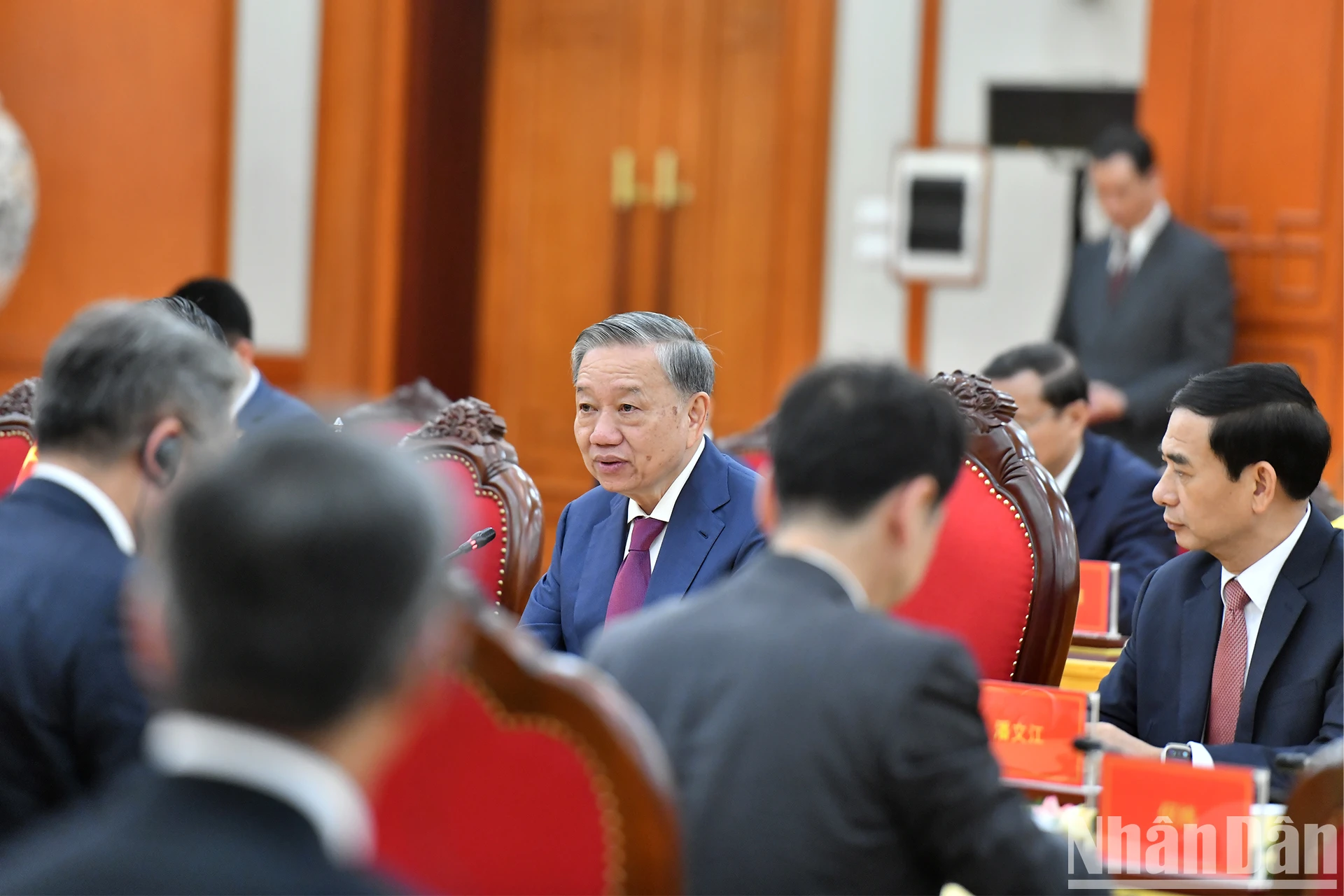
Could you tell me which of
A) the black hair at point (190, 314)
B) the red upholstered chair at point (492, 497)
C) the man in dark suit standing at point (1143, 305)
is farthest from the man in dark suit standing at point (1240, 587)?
the man in dark suit standing at point (1143, 305)

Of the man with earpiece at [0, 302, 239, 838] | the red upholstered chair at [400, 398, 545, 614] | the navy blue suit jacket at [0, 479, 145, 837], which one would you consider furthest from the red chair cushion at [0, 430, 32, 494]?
the navy blue suit jacket at [0, 479, 145, 837]

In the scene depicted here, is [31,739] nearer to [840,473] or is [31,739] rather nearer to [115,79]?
[840,473]

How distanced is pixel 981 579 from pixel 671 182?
4110 mm

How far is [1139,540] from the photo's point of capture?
331 centimetres

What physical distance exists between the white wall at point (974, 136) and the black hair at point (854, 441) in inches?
178

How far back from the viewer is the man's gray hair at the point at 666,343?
2.50 metres

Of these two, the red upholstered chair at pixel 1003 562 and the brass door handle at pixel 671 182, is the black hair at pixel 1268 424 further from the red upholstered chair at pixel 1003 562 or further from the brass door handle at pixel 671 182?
the brass door handle at pixel 671 182

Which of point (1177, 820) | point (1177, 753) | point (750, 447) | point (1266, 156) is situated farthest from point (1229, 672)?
point (1266, 156)

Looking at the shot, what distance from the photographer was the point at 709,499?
2.39 metres

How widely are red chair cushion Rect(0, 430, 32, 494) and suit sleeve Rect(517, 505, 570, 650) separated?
1109mm

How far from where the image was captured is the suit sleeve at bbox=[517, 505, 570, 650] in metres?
2.43

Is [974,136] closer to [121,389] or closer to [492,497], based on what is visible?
[492,497]

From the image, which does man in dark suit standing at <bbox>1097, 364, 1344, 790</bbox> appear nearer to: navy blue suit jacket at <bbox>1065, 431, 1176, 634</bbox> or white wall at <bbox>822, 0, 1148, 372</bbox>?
navy blue suit jacket at <bbox>1065, 431, 1176, 634</bbox>

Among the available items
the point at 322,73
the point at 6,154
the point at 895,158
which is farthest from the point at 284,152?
the point at 895,158
